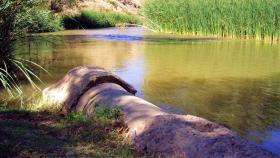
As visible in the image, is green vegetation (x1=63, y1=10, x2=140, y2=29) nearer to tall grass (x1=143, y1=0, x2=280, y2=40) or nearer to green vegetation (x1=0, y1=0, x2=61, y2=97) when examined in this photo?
tall grass (x1=143, y1=0, x2=280, y2=40)

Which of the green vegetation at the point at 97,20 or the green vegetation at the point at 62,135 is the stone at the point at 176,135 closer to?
the green vegetation at the point at 62,135

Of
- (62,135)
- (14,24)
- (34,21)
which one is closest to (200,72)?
(34,21)

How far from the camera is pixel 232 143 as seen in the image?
199 inches

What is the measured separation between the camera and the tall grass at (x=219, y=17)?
77.0 ft

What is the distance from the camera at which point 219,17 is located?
25.4 meters

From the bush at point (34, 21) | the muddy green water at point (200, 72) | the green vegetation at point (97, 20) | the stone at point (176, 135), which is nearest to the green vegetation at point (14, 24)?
the bush at point (34, 21)

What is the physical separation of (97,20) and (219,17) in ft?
46.9

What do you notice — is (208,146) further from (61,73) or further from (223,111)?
(61,73)

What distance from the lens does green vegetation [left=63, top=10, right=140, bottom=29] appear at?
34.6m

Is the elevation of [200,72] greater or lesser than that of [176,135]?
lesser

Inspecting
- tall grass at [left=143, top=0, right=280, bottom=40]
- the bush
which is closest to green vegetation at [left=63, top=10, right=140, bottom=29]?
tall grass at [left=143, top=0, right=280, bottom=40]

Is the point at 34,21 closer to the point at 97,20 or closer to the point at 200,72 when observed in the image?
the point at 200,72

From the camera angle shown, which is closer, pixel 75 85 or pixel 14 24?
pixel 14 24

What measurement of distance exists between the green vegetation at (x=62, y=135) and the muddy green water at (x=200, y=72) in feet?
6.68
